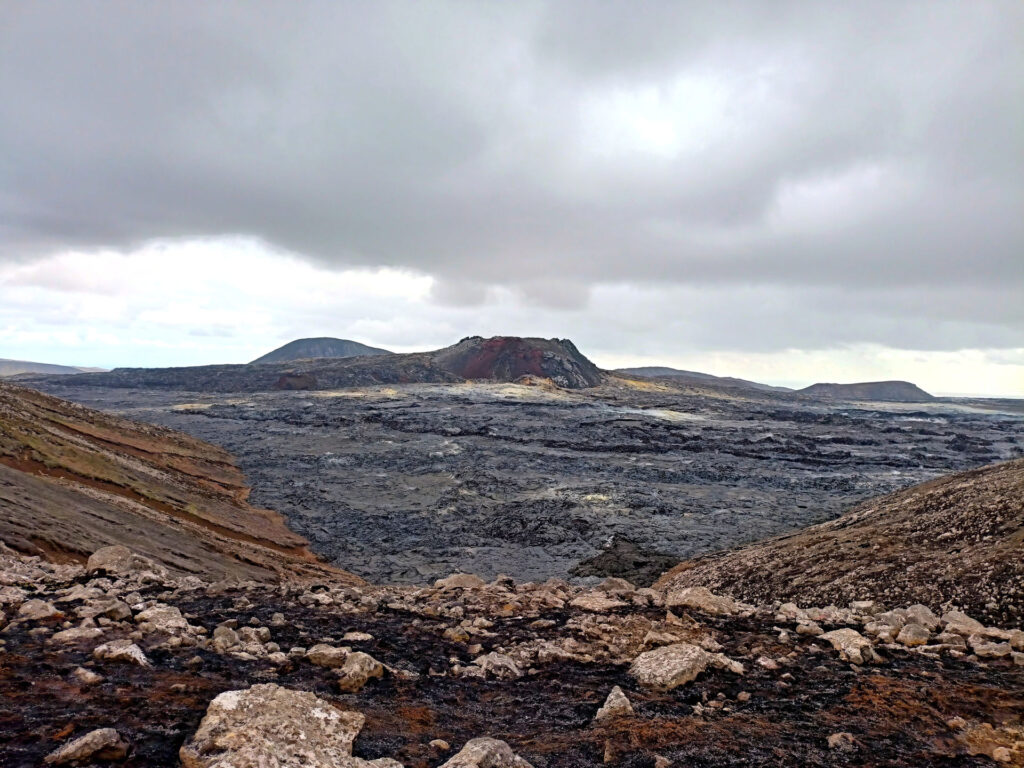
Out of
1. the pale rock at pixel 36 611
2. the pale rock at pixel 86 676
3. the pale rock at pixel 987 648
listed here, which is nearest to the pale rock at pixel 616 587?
the pale rock at pixel 987 648

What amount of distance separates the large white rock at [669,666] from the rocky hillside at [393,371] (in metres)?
103

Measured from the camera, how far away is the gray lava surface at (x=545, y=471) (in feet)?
81.1

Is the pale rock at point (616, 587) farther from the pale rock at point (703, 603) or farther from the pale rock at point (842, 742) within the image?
the pale rock at point (842, 742)

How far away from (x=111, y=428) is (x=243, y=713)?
37.3 metres

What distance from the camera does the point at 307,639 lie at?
674 cm

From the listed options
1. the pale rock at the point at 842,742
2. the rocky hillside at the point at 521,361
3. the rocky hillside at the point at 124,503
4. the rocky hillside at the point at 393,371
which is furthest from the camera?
the rocky hillside at the point at 521,361

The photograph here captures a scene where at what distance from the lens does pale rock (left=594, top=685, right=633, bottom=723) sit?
524cm

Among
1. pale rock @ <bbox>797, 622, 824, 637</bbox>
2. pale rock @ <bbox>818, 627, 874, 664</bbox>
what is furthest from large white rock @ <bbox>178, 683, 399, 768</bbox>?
pale rock @ <bbox>797, 622, 824, 637</bbox>

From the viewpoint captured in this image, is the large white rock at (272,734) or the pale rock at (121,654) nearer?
the large white rock at (272,734)

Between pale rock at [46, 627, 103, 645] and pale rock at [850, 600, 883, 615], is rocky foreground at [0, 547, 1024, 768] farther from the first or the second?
pale rock at [850, 600, 883, 615]

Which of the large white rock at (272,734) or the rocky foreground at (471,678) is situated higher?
the large white rock at (272,734)

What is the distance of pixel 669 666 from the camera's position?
6.13 meters

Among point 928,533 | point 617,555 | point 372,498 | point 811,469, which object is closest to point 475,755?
point 928,533

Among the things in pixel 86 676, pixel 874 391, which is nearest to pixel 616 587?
pixel 86 676
